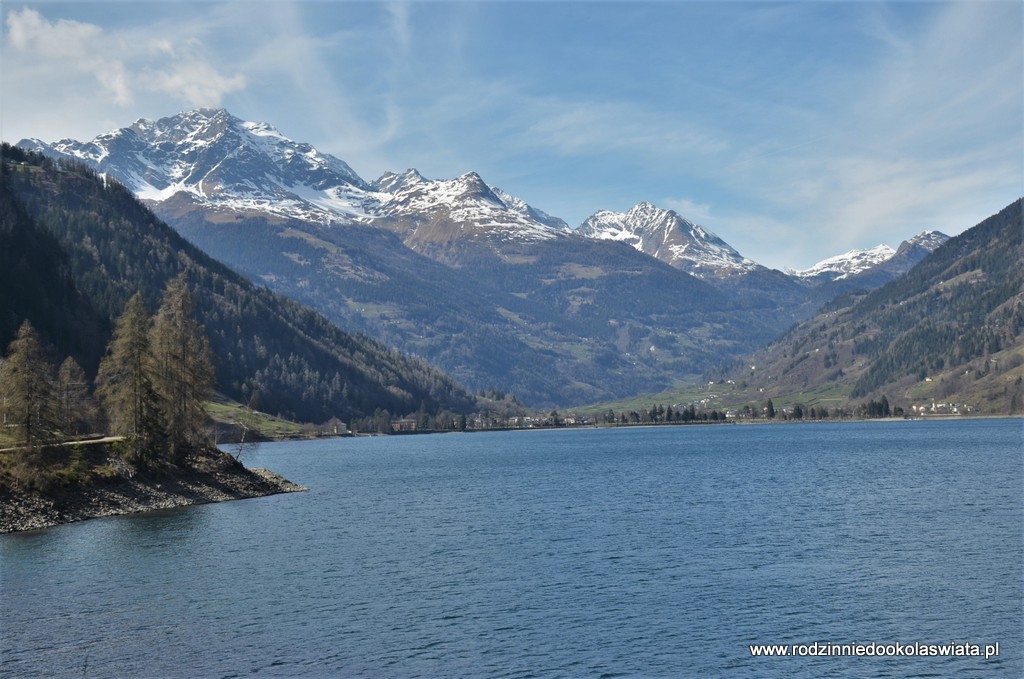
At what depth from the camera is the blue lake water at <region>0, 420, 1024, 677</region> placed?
48.6 meters

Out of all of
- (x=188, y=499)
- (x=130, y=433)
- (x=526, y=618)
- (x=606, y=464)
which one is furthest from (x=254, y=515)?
(x=606, y=464)

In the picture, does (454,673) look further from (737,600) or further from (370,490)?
(370,490)

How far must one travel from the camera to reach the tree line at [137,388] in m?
92.9

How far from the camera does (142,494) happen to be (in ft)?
349

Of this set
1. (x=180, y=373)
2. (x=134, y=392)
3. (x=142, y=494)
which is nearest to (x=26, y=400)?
(x=142, y=494)

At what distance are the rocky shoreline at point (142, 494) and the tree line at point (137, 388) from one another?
3.58 meters

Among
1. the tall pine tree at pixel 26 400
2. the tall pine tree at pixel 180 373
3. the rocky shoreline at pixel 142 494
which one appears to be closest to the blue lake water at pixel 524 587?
the rocky shoreline at pixel 142 494

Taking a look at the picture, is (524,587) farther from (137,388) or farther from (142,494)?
(137,388)

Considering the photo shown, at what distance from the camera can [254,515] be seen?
102625mm

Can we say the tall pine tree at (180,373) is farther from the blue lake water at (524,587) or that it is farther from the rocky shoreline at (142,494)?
the blue lake water at (524,587)

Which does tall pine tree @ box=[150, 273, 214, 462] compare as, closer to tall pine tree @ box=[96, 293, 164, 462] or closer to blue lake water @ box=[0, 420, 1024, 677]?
tall pine tree @ box=[96, 293, 164, 462]

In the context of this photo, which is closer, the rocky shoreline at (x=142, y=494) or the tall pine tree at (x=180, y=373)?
the rocky shoreline at (x=142, y=494)

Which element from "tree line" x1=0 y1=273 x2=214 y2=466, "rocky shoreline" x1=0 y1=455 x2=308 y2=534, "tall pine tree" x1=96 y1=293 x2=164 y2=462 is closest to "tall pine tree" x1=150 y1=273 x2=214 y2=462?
"tree line" x1=0 y1=273 x2=214 y2=466

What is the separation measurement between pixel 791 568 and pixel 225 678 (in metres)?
40.6
